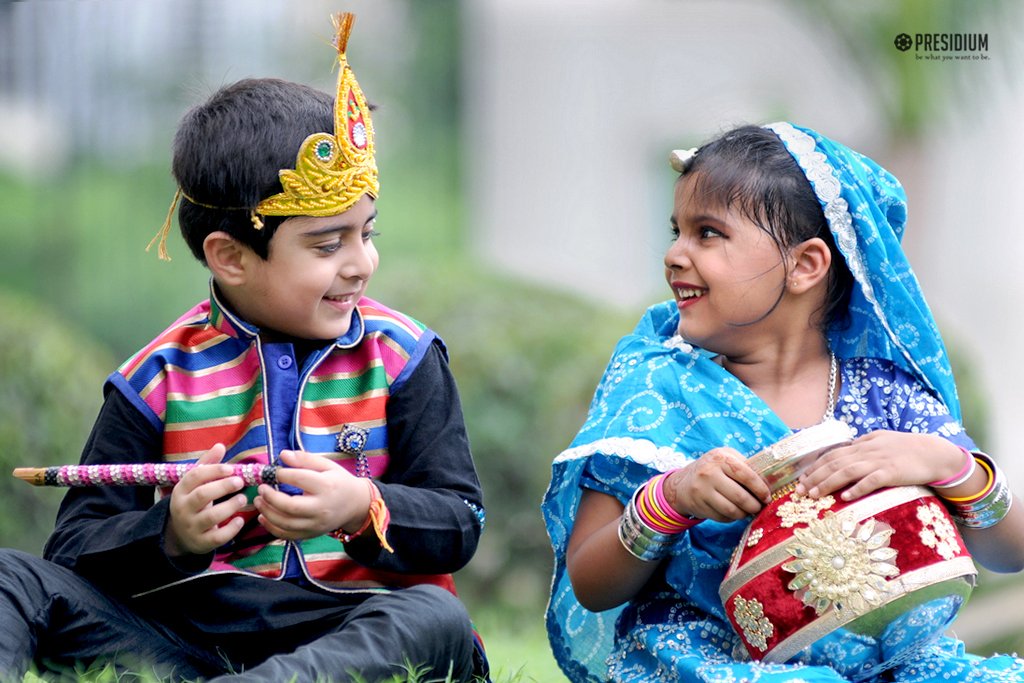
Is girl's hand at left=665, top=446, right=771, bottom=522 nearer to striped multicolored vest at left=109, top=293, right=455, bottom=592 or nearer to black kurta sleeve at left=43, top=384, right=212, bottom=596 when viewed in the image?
striped multicolored vest at left=109, top=293, right=455, bottom=592

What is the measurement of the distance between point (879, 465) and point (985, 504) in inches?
12.3

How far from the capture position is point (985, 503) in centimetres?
300

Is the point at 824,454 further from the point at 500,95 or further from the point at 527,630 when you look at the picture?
the point at 500,95

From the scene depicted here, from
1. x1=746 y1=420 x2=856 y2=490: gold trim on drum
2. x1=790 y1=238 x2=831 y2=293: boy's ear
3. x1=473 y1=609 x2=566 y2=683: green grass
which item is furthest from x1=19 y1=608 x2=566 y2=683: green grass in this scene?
x1=790 y1=238 x2=831 y2=293: boy's ear

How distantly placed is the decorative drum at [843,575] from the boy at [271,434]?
69 centimetres

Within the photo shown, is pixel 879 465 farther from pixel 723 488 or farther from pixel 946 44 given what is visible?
pixel 946 44

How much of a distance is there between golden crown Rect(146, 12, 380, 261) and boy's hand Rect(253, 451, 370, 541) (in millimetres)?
608

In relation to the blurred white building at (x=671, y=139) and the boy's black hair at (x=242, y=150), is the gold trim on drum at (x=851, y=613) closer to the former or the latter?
the boy's black hair at (x=242, y=150)

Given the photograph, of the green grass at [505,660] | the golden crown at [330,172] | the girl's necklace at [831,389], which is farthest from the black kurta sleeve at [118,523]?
the girl's necklace at [831,389]

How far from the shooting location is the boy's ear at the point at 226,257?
10.7 ft

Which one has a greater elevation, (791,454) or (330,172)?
(330,172)

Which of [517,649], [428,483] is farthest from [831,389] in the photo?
[517,649]

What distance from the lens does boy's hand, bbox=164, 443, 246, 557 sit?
2836 mm

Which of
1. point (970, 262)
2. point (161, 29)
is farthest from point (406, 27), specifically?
point (970, 262)
